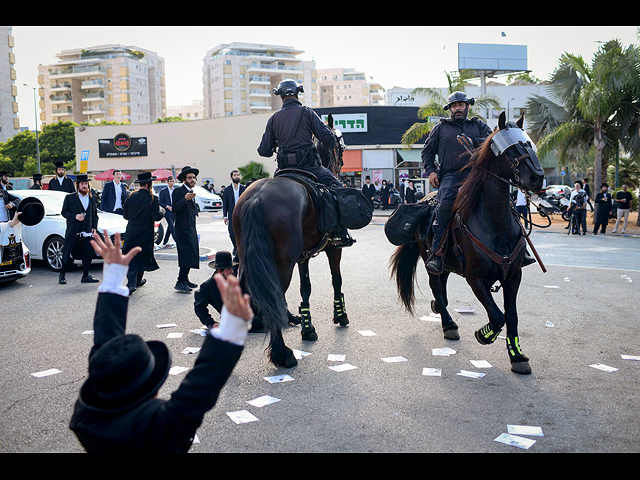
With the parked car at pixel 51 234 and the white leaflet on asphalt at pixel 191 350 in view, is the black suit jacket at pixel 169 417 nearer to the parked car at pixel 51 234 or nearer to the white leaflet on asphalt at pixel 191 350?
the white leaflet on asphalt at pixel 191 350

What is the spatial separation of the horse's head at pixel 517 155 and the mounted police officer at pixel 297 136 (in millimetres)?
1901

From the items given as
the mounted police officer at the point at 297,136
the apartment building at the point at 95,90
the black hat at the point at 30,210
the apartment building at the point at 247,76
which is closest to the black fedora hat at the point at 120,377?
the mounted police officer at the point at 297,136

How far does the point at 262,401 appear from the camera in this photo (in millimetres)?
4375

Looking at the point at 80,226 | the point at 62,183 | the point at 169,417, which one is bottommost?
the point at 169,417

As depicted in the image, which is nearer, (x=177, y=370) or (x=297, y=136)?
(x=177, y=370)

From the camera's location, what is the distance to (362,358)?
5465 mm

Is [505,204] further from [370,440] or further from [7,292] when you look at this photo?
[7,292]

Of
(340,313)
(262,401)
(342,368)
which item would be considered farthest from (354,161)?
(262,401)

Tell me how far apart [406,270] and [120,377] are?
17.5 ft

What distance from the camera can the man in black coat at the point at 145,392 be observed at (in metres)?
1.92

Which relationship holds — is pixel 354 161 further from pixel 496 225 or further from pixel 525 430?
pixel 525 430

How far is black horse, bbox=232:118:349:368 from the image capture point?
15.5ft

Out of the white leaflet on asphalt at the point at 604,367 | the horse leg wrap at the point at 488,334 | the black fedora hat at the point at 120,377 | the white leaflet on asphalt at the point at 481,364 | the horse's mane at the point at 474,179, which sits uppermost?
the horse's mane at the point at 474,179
